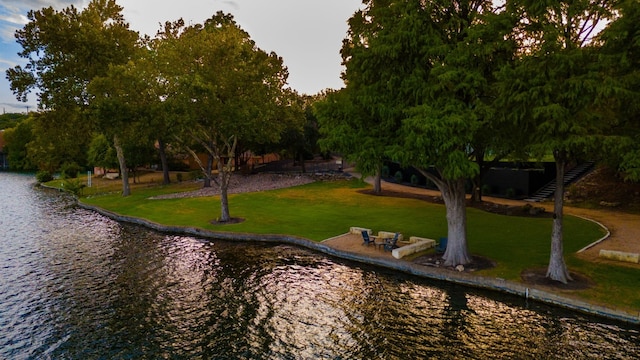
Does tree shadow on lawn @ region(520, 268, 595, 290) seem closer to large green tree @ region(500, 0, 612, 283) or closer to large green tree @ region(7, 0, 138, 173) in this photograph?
large green tree @ region(500, 0, 612, 283)

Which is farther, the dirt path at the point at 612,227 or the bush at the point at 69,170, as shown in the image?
the bush at the point at 69,170

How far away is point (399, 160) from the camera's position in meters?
19.0

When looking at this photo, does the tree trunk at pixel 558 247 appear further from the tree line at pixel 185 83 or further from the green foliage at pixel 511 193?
the green foliage at pixel 511 193

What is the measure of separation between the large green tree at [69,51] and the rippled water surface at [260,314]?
26118 millimetres

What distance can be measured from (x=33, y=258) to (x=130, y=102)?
13753 mm

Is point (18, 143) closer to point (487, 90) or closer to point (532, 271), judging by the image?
point (487, 90)

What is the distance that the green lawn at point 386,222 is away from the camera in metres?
19.4

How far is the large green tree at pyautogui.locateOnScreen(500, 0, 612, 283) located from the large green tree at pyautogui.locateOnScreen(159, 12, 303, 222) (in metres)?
19.2

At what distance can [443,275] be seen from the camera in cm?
2045

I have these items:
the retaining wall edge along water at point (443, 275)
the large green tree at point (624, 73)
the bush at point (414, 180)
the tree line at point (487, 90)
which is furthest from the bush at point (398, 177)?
the large green tree at point (624, 73)

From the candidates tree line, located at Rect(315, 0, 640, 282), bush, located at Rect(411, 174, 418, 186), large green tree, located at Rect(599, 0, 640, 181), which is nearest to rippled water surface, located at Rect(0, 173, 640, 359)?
tree line, located at Rect(315, 0, 640, 282)

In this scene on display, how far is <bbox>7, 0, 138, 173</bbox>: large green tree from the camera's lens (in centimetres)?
4419

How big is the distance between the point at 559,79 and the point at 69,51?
49110mm

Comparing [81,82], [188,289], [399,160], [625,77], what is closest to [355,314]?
[399,160]
